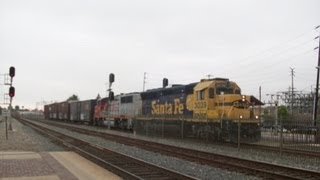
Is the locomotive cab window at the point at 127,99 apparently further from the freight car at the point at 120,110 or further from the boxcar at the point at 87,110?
the boxcar at the point at 87,110

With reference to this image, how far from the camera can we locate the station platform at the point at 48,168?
1188 centimetres

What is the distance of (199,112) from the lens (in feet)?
85.6

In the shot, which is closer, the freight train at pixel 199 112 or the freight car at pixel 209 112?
the freight car at pixel 209 112

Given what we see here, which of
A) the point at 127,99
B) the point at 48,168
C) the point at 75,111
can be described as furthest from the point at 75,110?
the point at 48,168

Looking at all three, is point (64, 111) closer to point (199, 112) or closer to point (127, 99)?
point (127, 99)

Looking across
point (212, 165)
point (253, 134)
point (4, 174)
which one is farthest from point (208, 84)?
point (4, 174)

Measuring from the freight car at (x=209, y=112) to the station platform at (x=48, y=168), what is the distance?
9252mm

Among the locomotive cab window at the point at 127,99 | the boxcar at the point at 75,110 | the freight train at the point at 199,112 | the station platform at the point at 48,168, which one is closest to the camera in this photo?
the station platform at the point at 48,168

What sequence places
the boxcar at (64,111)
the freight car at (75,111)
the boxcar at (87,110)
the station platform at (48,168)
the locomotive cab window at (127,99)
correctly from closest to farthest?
the station platform at (48,168), the locomotive cab window at (127,99), the boxcar at (87,110), the freight car at (75,111), the boxcar at (64,111)

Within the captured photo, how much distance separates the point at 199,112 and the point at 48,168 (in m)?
14.2

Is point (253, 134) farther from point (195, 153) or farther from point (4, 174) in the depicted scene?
point (4, 174)

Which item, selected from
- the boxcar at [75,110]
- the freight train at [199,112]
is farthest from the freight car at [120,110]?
the boxcar at [75,110]

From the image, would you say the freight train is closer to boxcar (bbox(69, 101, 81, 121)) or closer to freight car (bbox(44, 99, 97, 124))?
freight car (bbox(44, 99, 97, 124))

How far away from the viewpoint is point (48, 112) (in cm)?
10262
